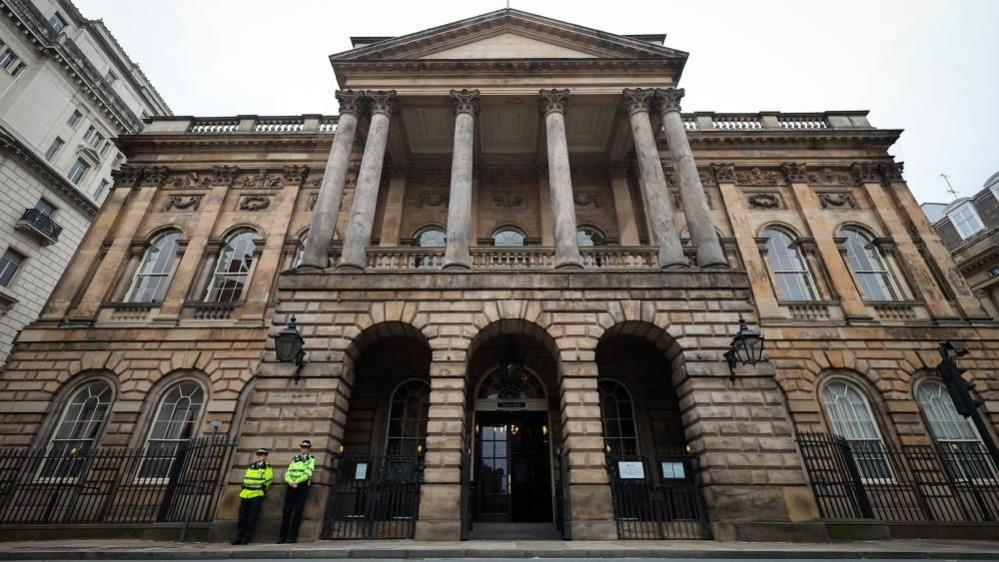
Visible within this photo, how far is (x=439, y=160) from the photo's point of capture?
54.9 ft

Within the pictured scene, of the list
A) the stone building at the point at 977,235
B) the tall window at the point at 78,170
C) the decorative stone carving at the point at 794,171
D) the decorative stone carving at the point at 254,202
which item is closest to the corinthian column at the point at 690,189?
the decorative stone carving at the point at 794,171

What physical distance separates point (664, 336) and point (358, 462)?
729 cm

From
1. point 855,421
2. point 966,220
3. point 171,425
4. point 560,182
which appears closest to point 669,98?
point 560,182

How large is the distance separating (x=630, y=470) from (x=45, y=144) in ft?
96.0

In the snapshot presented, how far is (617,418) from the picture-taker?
12.2 meters

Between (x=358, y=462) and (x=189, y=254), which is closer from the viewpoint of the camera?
(x=358, y=462)

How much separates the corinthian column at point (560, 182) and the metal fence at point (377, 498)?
5.74 metres

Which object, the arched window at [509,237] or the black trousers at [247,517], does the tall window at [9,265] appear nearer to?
the black trousers at [247,517]

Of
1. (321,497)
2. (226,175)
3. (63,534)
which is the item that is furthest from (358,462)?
(226,175)

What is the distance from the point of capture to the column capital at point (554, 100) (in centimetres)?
1350

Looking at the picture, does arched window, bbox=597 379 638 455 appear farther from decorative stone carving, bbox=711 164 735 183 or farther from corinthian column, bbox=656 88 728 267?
decorative stone carving, bbox=711 164 735 183

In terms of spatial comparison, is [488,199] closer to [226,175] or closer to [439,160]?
[439,160]

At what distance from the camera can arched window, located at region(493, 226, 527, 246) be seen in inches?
604

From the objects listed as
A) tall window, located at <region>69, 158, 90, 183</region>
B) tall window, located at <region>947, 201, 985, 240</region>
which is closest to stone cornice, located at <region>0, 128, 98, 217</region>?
tall window, located at <region>69, 158, 90, 183</region>
